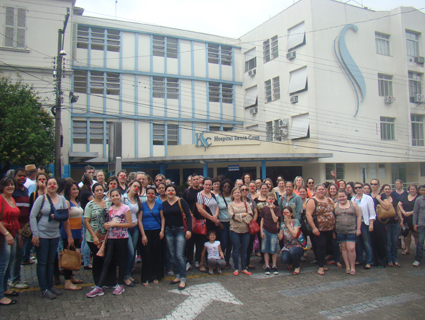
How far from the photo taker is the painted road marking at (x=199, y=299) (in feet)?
15.7

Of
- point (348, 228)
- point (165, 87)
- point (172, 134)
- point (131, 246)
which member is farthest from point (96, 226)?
point (165, 87)

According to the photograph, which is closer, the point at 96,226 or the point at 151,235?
the point at 96,226

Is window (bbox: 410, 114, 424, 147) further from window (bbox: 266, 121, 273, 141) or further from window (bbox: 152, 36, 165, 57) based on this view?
window (bbox: 152, 36, 165, 57)

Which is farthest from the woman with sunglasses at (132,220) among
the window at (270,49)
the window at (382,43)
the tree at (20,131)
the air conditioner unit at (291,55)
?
the window at (382,43)

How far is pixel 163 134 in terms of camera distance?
26.9 metres

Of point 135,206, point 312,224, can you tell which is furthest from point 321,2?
point 135,206

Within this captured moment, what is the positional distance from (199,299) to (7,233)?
9.91 feet

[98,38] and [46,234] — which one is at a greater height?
[98,38]

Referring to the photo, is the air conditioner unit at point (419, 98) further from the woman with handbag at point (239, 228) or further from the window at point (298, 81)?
the woman with handbag at point (239, 228)

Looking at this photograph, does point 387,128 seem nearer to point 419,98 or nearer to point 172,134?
point 419,98

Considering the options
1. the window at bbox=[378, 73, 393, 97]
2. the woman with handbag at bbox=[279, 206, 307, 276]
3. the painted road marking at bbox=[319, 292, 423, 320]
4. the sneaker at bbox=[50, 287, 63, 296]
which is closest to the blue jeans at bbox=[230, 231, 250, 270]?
the woman with handbag at bbox=[279, 206, 307, 276]

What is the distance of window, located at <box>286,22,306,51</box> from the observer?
2323cm

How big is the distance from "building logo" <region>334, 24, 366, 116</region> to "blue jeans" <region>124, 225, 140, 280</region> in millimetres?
21335

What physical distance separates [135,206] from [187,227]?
102 centimetres
